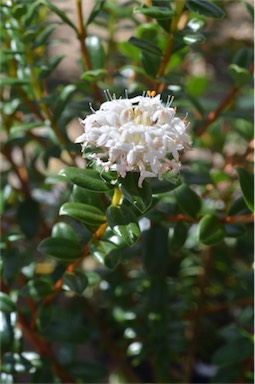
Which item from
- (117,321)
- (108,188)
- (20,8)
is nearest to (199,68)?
(117,321)

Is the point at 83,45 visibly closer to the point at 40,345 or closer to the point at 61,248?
the point at 61,248

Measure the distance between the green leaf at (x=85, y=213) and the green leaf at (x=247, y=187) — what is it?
20cm

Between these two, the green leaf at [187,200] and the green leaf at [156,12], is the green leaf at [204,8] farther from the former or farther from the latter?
the green leaf at [187,200]

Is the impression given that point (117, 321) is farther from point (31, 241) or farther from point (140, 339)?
point (31, 241)

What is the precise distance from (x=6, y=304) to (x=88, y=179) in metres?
0.31

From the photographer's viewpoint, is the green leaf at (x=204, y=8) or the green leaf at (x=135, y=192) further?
the green leaf at (x=204, y=8)

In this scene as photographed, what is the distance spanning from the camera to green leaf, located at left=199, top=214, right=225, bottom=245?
2.69ft

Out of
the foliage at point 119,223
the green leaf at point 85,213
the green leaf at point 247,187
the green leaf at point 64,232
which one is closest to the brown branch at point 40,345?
the foliage at point 119,223

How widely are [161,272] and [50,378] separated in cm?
26

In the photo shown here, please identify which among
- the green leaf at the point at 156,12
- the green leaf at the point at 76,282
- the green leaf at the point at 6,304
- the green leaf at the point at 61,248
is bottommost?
the green leaf at the point at 6,304

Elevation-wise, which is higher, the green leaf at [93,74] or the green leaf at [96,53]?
the green leaf at [93,74]

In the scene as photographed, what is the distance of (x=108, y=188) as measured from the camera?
665 millimetres

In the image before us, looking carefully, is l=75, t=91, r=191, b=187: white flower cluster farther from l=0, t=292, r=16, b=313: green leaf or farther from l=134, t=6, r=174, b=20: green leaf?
l=0, t=292, r=16, b=313: green leaf

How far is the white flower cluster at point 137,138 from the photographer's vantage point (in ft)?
1.96
